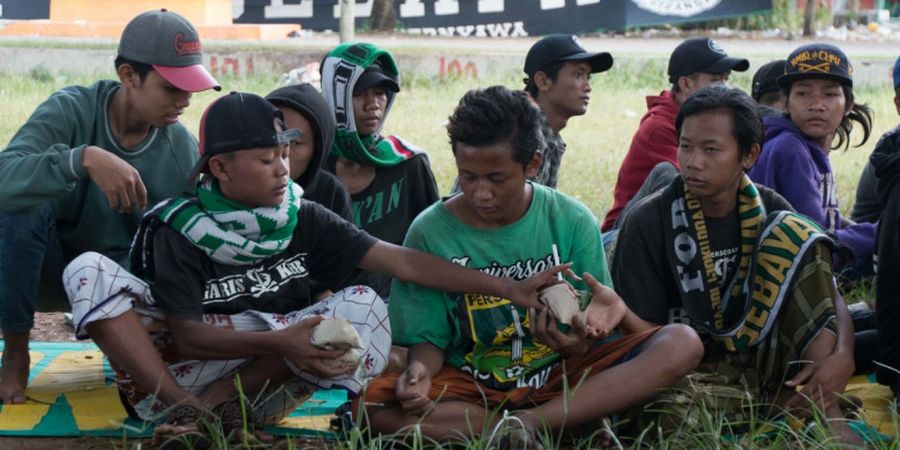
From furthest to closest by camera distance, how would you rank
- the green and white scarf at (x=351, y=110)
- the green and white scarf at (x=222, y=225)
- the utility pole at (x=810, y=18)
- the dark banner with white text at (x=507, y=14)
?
the utility pole at (x=810, y=18)
the dark banner with white text at (x=507, y=14)
the green and white scarf at (x=351, y=110)
the green and white scarf at (x=222, y=225)

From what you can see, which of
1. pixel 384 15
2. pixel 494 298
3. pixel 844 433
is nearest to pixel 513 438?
pixel 494 298

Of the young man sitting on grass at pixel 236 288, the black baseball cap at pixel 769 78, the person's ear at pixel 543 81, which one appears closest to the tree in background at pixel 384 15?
the black baseball cap at pixel 769 78

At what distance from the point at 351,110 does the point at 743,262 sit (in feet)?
4.99

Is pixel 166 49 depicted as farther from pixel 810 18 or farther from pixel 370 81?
pixel 810 18

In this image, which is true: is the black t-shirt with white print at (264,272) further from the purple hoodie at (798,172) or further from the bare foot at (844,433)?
the purple hoodie at (798,172)

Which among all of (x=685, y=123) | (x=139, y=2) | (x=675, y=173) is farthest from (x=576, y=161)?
(x=139, y=2)

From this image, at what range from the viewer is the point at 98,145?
4.05 m

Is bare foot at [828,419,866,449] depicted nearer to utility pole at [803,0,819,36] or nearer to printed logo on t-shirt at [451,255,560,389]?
printed logo on t-shirt at [451,255,560,389]

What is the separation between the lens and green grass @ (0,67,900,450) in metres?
3.38

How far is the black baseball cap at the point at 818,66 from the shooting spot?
16.0 feet

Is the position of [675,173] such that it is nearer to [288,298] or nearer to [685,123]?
[685,123]

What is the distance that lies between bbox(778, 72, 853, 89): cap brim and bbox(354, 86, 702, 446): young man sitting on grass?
5.44 feet

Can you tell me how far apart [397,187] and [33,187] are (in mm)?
1387

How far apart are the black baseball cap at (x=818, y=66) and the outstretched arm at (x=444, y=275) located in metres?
1.97
